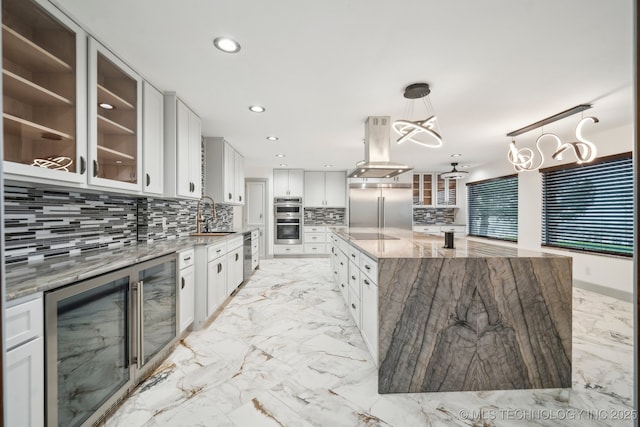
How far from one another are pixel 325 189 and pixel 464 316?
5448mm

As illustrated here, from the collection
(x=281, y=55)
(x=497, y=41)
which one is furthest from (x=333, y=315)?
(x=497, y=41)

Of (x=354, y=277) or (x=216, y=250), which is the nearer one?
(x=354, y=277)

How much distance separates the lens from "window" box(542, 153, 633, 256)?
3715 mm

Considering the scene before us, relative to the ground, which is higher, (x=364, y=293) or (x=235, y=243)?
(x=235, y=243)

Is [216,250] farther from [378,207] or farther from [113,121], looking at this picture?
[378,207]

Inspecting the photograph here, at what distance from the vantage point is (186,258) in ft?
8.16

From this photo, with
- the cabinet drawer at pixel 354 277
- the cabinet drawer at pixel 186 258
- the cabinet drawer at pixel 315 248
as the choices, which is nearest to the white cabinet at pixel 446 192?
the cabinet drawer at pixel 315 248

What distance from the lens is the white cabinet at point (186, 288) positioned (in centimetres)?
238

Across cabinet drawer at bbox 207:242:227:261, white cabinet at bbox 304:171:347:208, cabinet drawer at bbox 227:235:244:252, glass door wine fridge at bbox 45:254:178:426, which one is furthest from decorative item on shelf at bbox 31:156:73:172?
white cabinet at bbox 304:171:347:208

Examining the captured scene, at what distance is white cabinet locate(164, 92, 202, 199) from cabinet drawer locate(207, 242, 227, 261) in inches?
23.9

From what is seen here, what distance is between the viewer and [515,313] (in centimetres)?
181

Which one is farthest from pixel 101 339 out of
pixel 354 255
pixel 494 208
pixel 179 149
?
pixel 494 208

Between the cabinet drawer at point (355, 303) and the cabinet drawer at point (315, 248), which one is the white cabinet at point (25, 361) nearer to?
the cabinet drawer at point (355, 303)

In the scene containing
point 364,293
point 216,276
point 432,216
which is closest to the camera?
→ point 364,293
